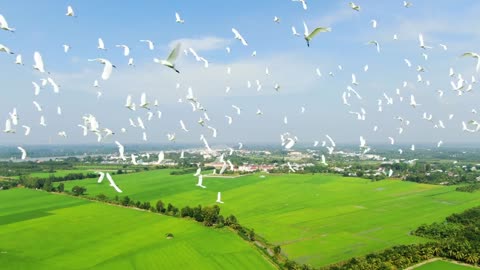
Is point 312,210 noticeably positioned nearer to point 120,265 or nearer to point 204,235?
point 204,235

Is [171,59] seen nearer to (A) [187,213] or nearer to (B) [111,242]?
(B) [111,242]

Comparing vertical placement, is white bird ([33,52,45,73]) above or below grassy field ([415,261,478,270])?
above

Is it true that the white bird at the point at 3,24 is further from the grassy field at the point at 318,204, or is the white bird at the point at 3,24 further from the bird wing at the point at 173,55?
the grassy field at the point at 318,204

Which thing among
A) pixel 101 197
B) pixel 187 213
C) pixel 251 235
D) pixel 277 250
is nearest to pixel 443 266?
pixel 277 250

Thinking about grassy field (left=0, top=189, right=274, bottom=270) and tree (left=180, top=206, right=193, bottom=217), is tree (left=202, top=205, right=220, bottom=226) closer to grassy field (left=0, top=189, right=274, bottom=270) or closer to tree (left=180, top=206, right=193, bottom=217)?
grassy field (left=0, top=189, right=274, bottom=270)

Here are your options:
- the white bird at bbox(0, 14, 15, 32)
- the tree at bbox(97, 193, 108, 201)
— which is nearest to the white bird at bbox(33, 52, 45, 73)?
the white bird at bbox(0, 14, 15, 32)
